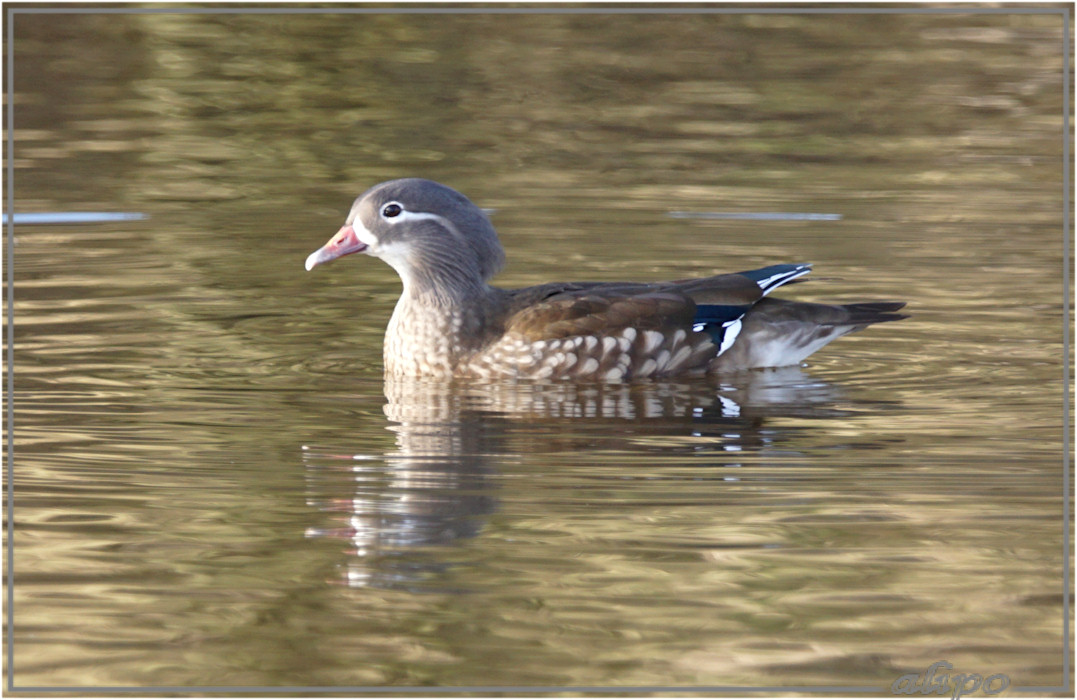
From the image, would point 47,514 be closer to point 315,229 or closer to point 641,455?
point 641,455

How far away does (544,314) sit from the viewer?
9.67 metres

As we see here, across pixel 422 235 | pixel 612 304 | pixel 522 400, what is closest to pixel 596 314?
pixel 612 304

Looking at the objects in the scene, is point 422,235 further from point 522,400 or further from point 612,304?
point 522,400

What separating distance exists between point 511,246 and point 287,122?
16.6 feet

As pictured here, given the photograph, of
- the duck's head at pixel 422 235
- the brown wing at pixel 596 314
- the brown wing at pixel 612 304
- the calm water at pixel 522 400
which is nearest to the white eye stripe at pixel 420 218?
the duck's head at pixel 422 235

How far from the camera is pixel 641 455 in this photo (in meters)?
8.05

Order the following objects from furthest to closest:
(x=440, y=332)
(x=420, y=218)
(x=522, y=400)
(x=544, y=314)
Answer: (x=420, y=218) → (x=440, y=332) → (x=544, y=314) → (x=522, y=400)

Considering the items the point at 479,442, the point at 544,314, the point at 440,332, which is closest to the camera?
the point at 479,442

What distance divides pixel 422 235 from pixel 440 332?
0.63 metres

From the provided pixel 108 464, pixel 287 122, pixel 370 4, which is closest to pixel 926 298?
pixel 108 464

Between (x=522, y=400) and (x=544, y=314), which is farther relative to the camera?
(x=544, y=314)

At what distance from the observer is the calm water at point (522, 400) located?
6246 mm

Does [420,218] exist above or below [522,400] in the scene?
above

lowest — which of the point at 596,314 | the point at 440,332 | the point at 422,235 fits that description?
the point at 440,332
